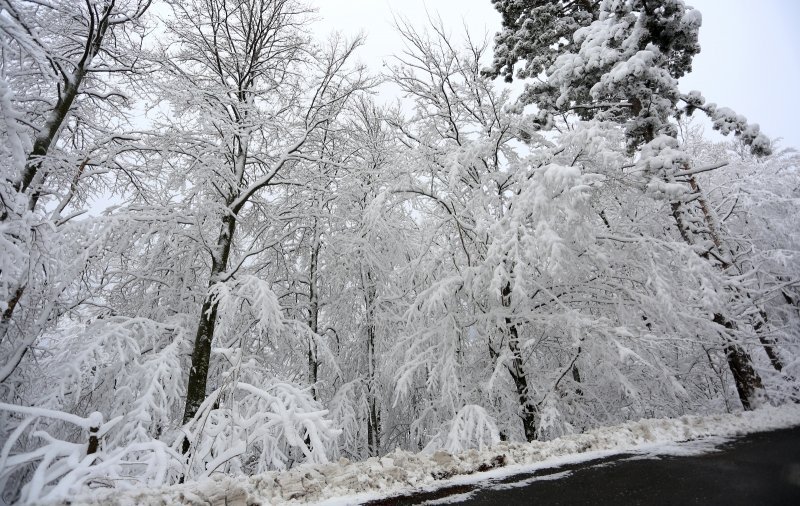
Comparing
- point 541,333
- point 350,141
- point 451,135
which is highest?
point 350,141

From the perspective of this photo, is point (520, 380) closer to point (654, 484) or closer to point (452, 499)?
point (654, 484)

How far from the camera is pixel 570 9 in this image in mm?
9852

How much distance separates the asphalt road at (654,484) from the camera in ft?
6.65

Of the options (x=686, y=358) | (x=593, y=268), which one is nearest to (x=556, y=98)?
(x=593, y=268)

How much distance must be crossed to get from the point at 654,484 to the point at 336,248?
7526mm

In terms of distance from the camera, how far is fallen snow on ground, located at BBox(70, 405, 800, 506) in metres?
2.04

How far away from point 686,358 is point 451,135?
7.28 m

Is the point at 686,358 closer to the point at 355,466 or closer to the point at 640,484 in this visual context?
the point at 640,484

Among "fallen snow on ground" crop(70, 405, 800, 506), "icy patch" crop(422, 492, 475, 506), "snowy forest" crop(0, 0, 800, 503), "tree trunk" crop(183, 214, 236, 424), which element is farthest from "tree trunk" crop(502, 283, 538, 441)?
"tree trunk" crop(183, 214, 236, 424)

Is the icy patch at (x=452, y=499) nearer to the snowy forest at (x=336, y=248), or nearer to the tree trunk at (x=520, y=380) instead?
the snowy forest at (x=336, y=248)

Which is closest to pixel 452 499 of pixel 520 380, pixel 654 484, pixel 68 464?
pixel 654 484

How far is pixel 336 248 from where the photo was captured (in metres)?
8.98

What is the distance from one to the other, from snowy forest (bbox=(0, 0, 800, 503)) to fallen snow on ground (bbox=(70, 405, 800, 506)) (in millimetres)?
1023

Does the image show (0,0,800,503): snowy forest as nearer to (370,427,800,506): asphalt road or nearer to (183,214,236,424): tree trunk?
(183,214,236,424): tree trunk
